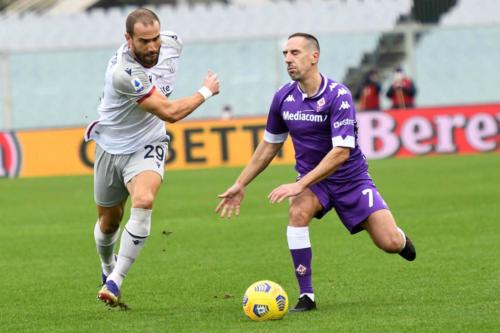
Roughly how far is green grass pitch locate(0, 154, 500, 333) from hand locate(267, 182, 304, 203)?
0.90 metres

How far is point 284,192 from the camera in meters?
8.84

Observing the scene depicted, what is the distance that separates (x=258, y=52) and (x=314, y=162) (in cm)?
3171

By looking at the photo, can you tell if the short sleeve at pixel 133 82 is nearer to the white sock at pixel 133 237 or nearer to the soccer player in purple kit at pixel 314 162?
the white sock at pixel 133 237

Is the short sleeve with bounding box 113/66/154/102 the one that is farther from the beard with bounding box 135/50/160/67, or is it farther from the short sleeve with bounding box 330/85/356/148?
the short sleeve with bounding box 330/85/356/148

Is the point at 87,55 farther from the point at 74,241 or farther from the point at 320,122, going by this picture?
the point at 320,122

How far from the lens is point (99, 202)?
10242 millimetres

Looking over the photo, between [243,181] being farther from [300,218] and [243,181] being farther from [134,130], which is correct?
[134,130]

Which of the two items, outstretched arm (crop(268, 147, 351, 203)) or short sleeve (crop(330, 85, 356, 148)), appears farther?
short sleeve (crop(330, 85, 356, 148))

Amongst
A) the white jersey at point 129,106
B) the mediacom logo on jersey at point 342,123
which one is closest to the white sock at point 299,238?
the mediacom logo on jersey at point 342,123

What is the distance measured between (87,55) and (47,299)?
31.9m

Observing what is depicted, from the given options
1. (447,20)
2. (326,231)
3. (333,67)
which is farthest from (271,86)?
(326,231)

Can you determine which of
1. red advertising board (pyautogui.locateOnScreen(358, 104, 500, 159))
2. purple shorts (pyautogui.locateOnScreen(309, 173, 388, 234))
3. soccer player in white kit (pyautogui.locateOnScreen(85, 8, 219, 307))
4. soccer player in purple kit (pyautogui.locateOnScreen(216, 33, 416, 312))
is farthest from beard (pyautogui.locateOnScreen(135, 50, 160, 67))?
red advertising board (pyautogui.locateOnScreen(358, 104, 500, 159))

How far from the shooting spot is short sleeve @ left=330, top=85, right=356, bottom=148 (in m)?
9.28

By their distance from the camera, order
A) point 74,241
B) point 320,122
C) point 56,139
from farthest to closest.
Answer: point 56,139
point 74,241
point 320,122
